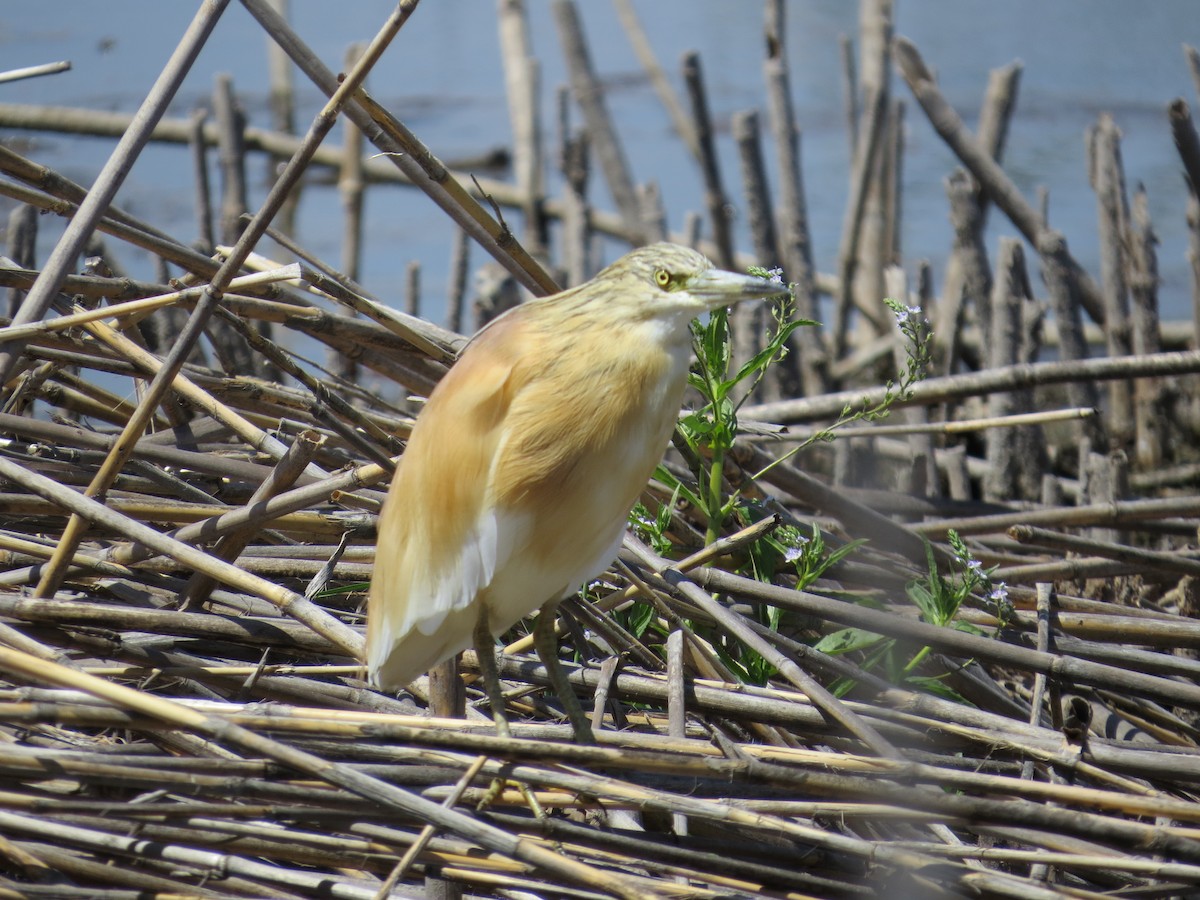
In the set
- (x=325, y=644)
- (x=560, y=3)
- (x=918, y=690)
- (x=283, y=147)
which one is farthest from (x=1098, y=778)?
(x=283, y=147)

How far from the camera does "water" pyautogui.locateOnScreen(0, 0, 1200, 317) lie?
894cm

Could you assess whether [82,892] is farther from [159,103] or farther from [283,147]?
[283,147]

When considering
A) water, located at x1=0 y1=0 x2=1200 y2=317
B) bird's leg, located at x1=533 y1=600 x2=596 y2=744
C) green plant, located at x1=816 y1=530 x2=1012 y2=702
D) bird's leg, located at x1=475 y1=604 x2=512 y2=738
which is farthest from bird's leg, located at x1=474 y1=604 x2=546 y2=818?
water, located at x1=0 y1=0 x2=1200 y2=317

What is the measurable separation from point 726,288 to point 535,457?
0.46 m

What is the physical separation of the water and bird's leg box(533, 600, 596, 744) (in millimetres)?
5909

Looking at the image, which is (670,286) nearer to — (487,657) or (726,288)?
(726,288)

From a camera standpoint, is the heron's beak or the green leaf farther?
the green leaf

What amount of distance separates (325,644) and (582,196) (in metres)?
4.27

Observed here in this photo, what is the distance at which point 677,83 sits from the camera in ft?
38.9

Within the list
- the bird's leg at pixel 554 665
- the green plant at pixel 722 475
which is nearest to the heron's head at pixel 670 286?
the green plant at pixel 722 475

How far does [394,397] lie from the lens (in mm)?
6859

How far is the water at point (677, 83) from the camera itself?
8.94 metres

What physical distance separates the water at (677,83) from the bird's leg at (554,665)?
591cm

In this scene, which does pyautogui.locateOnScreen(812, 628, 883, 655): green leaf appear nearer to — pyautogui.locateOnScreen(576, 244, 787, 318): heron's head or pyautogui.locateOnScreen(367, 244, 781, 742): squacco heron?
pyautogui.locateOnScreen(367, 244, 781, 742): squacco heron
